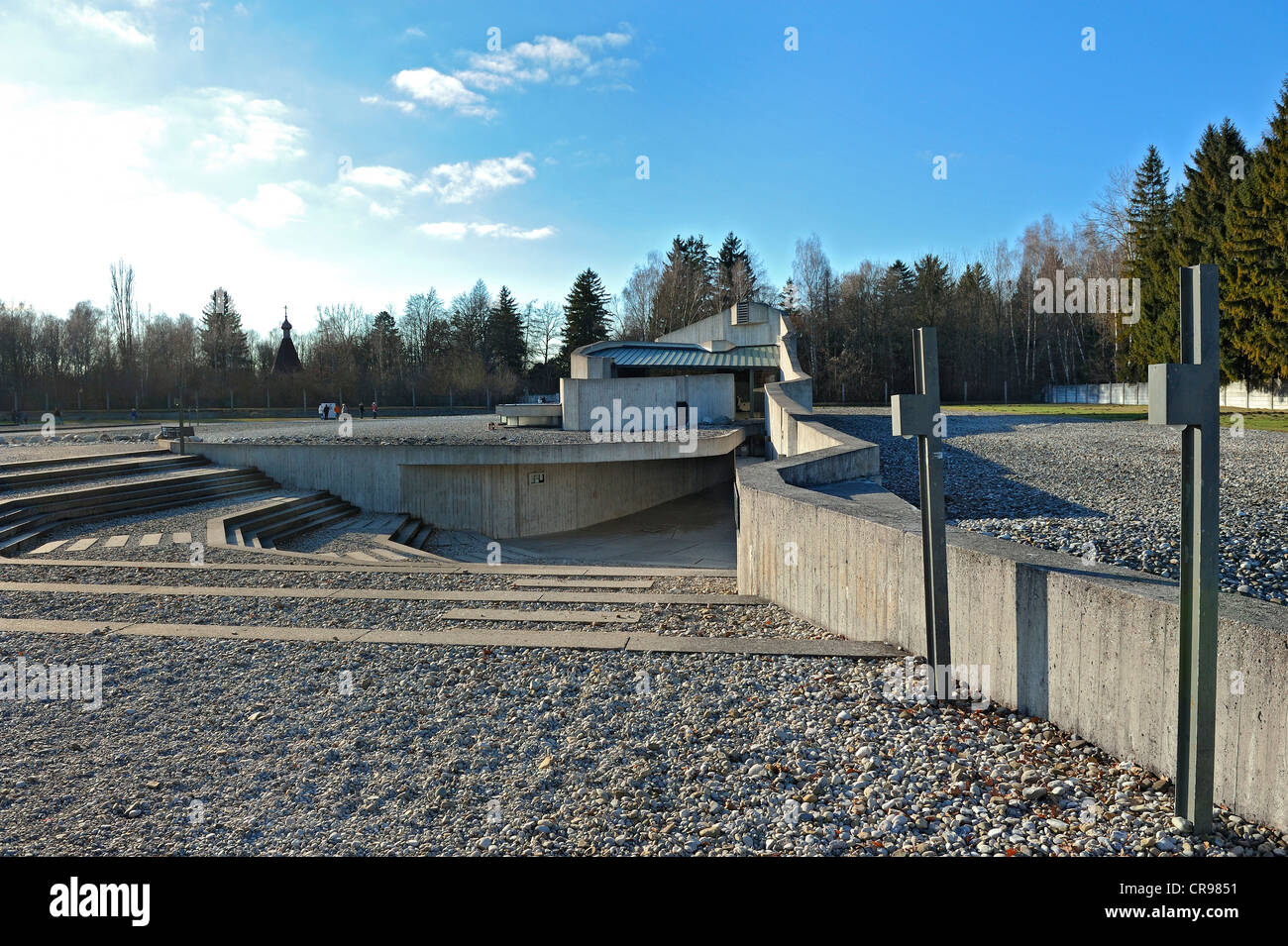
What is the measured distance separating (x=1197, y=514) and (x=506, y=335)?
5927cm

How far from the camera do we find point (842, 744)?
13.3ft

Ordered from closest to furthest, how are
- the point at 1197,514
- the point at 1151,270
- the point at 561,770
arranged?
the point at 1197,514, the point at 561,770, the point at 1151,270

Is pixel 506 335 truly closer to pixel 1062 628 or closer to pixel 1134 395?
pixel 1134 395

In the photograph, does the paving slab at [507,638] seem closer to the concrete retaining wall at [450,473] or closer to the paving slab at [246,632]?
the paving slab at [246,632]

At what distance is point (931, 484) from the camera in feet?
14.9

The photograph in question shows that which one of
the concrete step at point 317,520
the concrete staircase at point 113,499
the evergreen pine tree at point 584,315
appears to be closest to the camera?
the concrete staircase at point 113,499

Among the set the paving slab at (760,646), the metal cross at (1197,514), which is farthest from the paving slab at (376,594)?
the metal cross at (1197,514)

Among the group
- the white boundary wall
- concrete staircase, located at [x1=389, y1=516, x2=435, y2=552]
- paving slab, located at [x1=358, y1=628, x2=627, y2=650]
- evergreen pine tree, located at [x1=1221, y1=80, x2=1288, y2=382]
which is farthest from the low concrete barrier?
evergreen pine tree, located at [x1=1221, y1=80, x2=1288, y2=382]

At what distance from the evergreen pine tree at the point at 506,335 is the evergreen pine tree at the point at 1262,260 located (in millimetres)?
45148

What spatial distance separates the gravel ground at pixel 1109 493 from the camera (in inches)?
285

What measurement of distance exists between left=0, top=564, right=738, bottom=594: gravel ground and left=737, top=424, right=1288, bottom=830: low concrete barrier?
2.05m

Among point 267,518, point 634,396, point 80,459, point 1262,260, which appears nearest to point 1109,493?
point 267,518

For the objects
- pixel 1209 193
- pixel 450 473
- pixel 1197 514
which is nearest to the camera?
pixel 1197 514
